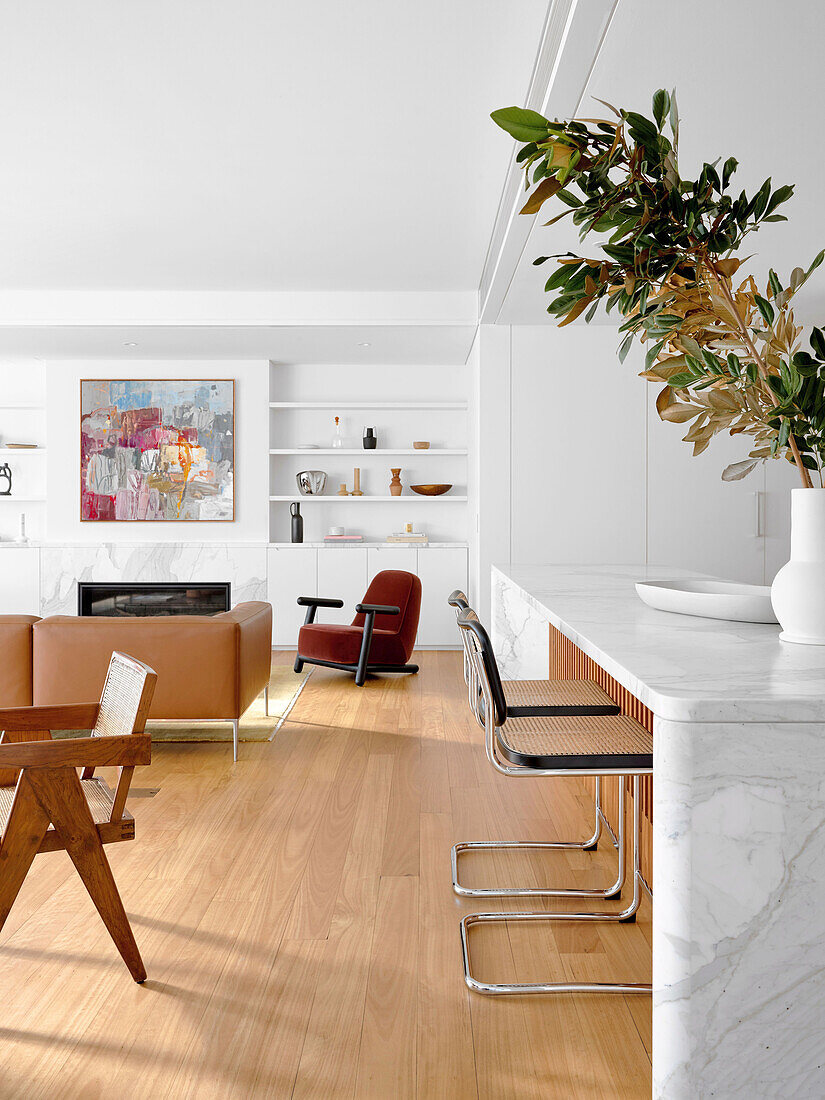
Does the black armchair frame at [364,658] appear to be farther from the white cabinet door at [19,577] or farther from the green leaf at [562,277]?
the green leaf at [562,277]

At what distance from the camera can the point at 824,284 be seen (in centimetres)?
467

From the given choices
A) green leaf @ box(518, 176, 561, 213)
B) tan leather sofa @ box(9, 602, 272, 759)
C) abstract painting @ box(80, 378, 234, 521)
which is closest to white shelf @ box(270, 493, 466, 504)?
abstract painting @ box(80, 378, 234, 521)

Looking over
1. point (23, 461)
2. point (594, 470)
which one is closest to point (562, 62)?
point (594, 470)

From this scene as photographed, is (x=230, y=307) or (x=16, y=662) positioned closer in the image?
(x=16, y=662)

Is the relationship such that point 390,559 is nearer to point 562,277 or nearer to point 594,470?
point 594,470

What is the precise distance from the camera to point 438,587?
23.8ft

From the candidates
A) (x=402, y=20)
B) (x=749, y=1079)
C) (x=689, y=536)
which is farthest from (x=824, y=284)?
(x=749, y=1079)

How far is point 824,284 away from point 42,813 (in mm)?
4619

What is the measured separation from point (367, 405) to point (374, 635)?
2454mm

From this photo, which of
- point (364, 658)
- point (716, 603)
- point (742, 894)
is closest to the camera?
point (742, 894)

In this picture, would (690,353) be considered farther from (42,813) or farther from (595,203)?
(42,813)

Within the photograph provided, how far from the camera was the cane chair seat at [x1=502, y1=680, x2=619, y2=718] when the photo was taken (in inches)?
86.6

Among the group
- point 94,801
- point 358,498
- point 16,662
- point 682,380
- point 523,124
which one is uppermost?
point 523,124

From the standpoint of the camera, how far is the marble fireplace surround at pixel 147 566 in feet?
23.7
